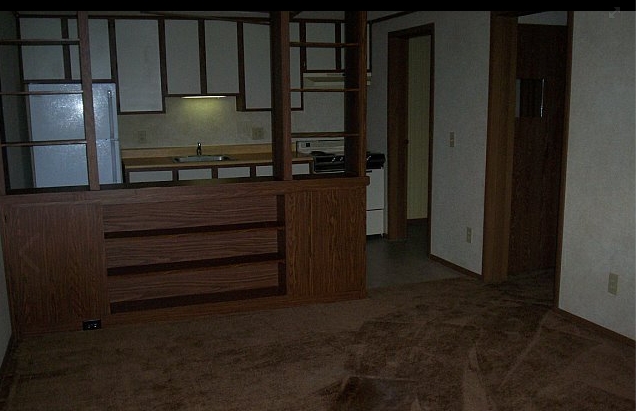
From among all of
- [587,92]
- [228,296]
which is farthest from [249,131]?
[587,92]

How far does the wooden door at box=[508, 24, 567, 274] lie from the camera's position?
4.58 m

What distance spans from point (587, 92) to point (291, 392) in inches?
95.4

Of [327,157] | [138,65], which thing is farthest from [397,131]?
[138,65]

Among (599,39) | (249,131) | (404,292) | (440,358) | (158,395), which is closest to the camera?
(158,395)

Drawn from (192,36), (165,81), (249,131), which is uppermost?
(192,36)

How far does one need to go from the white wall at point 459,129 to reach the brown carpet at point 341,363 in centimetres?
89

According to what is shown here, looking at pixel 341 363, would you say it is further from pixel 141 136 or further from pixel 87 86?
pixel 141 136

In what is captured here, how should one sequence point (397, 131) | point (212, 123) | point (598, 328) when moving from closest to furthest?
1. point (598, 328)
2. point (397, 131)
3. point (212, 123)

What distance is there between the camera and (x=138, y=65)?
546cm

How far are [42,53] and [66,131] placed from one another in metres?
0.70

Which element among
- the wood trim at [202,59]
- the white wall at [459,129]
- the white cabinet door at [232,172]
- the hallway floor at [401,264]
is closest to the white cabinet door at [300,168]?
the white cabinet door at [232,172]
